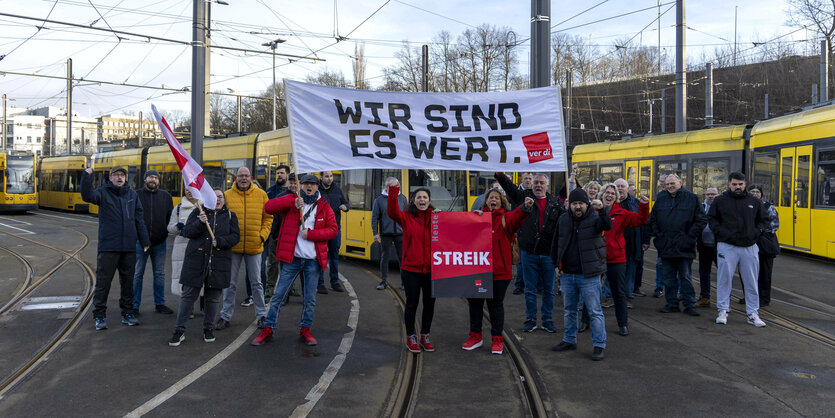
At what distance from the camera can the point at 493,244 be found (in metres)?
6.55

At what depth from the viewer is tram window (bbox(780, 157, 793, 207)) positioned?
1439cm

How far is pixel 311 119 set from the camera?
675 centimetres

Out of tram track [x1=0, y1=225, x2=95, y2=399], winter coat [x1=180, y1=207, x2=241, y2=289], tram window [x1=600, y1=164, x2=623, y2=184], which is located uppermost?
tram window [x1=600, y1=164, x2=623, y2=184]

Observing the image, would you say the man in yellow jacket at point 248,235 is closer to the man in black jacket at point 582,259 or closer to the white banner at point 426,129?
the white banner at point 426,129

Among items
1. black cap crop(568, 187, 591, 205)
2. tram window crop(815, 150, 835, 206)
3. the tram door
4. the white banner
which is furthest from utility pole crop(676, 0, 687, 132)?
black cap crop(568, 187, 591, 205)

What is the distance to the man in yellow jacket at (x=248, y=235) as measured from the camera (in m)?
7.46

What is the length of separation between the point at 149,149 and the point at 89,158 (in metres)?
8.32

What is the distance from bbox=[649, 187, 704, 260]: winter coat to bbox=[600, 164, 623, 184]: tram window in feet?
40.6

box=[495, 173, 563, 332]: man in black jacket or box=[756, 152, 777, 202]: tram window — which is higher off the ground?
box=[756, 152, 777, 202]: tram window

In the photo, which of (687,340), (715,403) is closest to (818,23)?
(687,340)

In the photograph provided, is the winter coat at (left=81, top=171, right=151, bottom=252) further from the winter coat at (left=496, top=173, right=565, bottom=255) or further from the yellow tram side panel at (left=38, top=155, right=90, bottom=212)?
the yellow tram side panel at (left=38, top=155, right=90, bottom=212)

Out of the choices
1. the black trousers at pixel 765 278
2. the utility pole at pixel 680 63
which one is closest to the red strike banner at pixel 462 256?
the black trousers at pixel 765 278

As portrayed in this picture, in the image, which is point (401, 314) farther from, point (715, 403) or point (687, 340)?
point (715, 403)

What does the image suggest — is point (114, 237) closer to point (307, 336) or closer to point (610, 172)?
point (307, 336)
